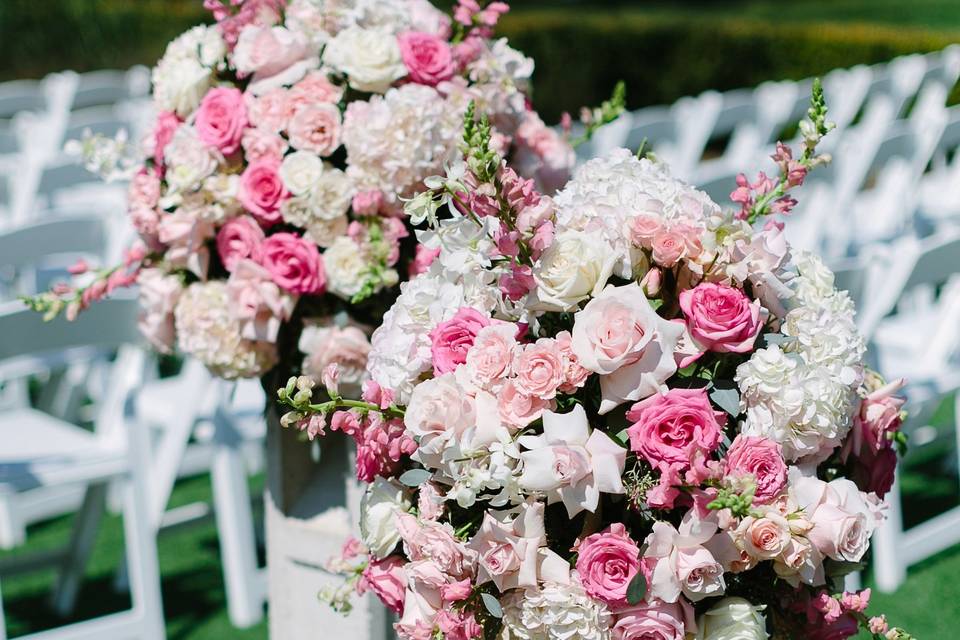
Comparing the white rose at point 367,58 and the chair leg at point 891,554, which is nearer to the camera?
the white rose at point 367,58

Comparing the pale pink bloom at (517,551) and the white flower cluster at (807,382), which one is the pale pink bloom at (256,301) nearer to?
the pale pink bloom at (517,551)

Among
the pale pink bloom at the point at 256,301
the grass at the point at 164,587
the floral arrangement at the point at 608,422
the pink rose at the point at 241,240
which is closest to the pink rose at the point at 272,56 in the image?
the pink rose at the point at 241,240

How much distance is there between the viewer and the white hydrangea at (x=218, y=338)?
2541mm

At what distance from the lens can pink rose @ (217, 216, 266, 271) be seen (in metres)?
2.54

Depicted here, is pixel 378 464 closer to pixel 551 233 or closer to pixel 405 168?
pixel 551 233

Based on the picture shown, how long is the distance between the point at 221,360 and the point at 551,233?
99cm

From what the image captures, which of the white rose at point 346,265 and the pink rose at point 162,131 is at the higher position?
the pink rose at point 162,131

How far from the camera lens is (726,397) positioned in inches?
70.6

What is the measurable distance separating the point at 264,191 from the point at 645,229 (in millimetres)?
961

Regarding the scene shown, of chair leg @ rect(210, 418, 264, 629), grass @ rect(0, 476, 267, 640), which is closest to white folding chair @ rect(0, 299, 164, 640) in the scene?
grass @ rect(0, 476, 267, 640)

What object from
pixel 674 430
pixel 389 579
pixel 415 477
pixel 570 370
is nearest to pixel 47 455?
pixel 389 579

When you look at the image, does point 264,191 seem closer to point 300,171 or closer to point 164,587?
point 300,171

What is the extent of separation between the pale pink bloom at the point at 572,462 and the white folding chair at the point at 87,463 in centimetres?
177

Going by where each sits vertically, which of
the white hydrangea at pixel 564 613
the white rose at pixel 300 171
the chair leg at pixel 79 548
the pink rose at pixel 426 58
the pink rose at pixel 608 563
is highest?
the pink rose at pixel 426 58
